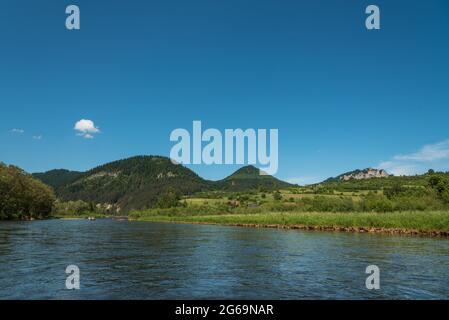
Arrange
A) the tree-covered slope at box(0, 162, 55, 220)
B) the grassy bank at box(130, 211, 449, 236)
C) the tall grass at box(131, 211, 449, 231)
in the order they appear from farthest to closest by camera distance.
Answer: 1. the tree-covered slope at box(0, 162, 55, 220)
2. the tall grass at box(131, 211, 449, 231)
3. the grassy bank at box(130, 211, 449, 236)

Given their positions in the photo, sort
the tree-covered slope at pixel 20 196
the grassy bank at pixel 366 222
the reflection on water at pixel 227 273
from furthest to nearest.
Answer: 1. the tree-covered slope at pixel 20 196
2. the grassy bank at pixel 366 222
3. the reflection on water at pixel 227 273

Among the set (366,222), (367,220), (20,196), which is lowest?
(366,222)

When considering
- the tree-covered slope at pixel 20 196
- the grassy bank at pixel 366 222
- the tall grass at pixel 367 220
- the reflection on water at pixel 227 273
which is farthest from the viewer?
the tree-covered slope at pixel 20 196

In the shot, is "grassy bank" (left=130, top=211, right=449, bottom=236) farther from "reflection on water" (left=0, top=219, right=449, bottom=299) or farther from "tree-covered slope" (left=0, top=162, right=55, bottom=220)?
"tree-covered slope" (left=0, top=162, right=55, bottom=220)

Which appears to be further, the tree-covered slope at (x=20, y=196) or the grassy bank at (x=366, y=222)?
the tree-covered slope at (x=20, y=196)

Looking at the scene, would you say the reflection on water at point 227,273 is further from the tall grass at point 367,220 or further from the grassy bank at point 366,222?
the tall grass at point 367,220

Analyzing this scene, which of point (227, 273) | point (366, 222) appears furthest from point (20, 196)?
point (227, 273)

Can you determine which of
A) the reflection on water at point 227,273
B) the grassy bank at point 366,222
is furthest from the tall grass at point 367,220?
the reflection on water at point 227,273

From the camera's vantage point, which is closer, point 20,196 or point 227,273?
point 227,273

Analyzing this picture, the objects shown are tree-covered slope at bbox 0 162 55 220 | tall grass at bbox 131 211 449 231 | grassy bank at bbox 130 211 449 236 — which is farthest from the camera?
tree-covered slope at bbox 0 162 55 220

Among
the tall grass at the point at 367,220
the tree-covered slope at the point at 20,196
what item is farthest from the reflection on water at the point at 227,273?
the tree-covered slope at the point at 20,196

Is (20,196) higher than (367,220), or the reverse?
(20,196)

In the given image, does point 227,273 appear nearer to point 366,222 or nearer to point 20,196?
point 366,222

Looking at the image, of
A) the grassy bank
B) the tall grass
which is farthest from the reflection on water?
the tall grass
